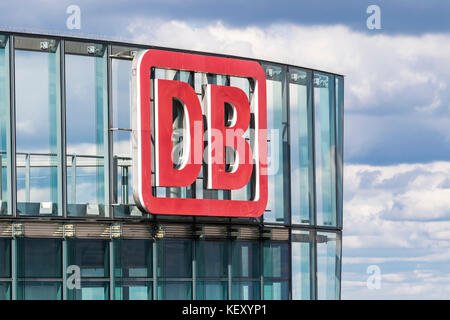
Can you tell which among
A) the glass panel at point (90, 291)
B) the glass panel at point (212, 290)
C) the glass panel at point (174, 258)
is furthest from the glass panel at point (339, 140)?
the glass panel at point (90, 291)

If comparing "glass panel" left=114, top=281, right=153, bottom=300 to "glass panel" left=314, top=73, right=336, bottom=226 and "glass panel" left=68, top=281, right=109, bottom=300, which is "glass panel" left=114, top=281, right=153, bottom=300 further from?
"glass panel" left=314, top=73, right=336, bottom=226

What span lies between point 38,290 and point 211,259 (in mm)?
5906

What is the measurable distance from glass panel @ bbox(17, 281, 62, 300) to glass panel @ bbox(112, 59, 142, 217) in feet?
9.31

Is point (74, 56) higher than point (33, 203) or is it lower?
higher

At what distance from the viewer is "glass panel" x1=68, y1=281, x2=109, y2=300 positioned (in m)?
28.7

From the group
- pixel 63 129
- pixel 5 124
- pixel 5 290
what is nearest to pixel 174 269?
pixel 5 290

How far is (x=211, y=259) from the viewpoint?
103ft

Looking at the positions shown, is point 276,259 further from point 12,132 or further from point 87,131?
point 12,132

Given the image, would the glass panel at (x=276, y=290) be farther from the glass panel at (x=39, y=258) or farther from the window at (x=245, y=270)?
the glass panel at (x=39, y=258)
